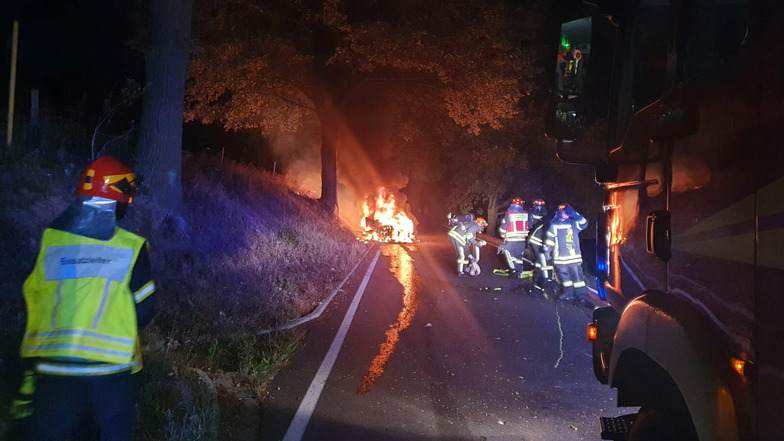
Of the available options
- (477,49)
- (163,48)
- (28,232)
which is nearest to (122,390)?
(28,232)

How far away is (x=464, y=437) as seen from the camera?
4965 millimetres

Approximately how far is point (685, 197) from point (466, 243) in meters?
12.1

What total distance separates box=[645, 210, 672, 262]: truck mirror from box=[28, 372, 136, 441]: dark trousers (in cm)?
267

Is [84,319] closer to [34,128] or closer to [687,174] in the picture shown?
[687,174]

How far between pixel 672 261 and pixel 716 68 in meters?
0.89

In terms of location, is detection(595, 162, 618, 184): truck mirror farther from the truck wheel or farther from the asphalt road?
the asphalt road

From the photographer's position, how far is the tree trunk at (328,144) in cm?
2350

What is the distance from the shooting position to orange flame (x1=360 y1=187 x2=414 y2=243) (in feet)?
95.4

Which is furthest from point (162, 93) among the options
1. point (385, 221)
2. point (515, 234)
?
point (385, 221)

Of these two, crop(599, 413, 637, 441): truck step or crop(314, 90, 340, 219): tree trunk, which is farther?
crop(314, 90, 340, 219): tree trunk

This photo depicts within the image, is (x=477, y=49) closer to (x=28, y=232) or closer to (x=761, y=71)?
(x=28, y=232)

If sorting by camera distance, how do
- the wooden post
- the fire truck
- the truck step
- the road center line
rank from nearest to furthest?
the fire truck, the truck step, the road center line, the wooden post

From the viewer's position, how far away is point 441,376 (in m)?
6.63

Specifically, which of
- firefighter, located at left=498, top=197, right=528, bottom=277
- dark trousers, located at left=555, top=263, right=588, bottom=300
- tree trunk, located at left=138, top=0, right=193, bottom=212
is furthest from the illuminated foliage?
dark trousers, located at left=555, top=263, right=588, bottom=300
